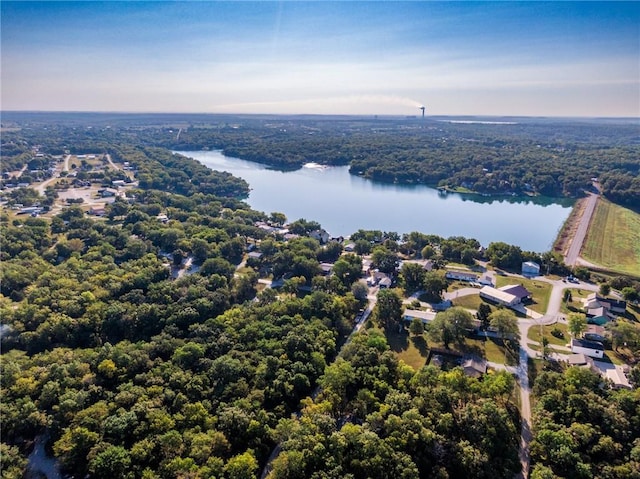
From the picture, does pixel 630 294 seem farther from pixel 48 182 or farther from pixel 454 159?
pixel 48 182

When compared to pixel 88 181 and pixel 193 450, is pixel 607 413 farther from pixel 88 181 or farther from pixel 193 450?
pixel 88 181

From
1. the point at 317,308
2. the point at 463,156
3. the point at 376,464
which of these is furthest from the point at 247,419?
the point at 463,156

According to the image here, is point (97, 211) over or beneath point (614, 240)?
over

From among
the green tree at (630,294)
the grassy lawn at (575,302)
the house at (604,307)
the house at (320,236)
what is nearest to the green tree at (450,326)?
the grassy lawn at (575,302)

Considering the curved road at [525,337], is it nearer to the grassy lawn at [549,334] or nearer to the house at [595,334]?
the grassy lawn at [549,334]

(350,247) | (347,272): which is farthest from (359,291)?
(350,247)

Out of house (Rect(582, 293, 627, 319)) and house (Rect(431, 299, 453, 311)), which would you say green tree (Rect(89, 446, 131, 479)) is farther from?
house (Rect(582, 293, 627, 319))
